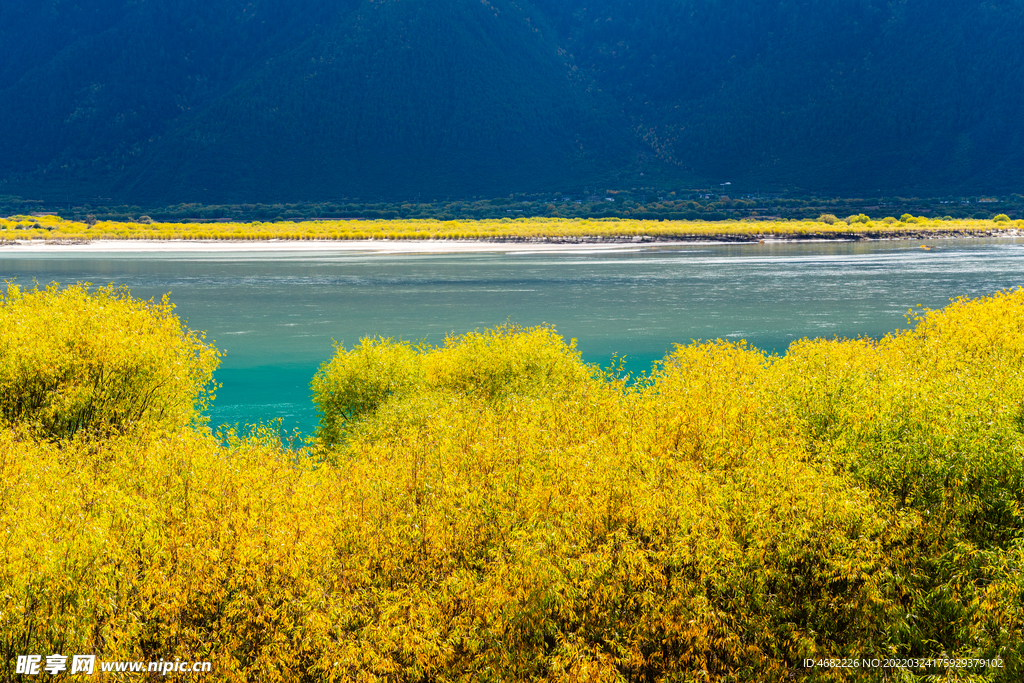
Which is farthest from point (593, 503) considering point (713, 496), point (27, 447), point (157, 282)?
point (157, 282)

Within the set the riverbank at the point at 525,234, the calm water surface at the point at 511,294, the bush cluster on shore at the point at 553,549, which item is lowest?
the calm water surface at the point at 511,294

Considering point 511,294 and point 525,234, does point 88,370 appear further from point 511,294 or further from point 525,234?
point 525,234

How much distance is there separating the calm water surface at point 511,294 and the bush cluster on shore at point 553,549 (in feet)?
78.8

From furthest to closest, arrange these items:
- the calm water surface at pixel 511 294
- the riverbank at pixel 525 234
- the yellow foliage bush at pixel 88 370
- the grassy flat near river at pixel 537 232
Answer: the grassy flat near river at pixel 537 232, the riverbank at pixel 525 234, the calm water surface at pixel 511 294, the yellow foliage bush at pixel 88 370

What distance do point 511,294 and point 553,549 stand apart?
69.7 m

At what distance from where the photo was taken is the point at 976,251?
411 feet

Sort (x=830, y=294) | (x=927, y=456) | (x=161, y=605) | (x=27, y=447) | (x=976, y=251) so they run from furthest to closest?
(x=976, y=251), (x=830, y=294), (x=27, y=447), (x=927, y=456), (x=161, y=605)

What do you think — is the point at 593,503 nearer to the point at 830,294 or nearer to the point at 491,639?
the point at 491,639

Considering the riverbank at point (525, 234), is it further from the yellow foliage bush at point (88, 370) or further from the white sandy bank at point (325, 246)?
the yellow foliage bush at point (88, 370)

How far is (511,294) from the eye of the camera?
84438 millimetres

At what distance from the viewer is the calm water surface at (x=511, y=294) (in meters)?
58.6

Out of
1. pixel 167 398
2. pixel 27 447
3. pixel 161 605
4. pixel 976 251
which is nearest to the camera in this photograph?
pixel 161 605

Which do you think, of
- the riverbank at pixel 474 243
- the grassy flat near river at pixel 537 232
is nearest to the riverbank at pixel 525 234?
the grassy flat near river at pixel 537 232

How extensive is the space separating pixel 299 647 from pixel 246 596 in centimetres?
123
